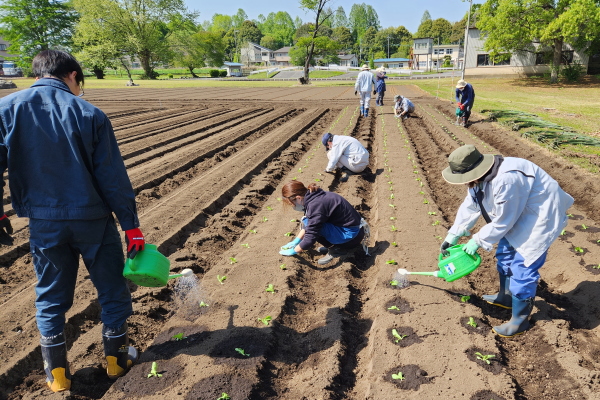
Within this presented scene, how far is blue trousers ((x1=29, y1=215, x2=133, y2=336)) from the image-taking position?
2.62 m

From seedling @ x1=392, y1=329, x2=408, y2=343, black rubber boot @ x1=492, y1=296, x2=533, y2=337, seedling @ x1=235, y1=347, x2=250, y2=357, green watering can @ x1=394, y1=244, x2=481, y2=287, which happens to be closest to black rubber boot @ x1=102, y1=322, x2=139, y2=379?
seedling @ x1=235, y1=347, x2=250, y2=357

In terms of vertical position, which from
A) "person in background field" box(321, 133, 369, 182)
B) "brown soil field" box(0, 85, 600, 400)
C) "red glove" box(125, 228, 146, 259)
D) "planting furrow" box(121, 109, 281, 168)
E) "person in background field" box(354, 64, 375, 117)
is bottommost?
"brown soil field" box(0, 85, 600, 400)

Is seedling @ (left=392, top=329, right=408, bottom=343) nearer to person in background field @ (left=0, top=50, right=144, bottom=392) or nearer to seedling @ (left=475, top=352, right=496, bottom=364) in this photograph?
seedling @ (left=475, top=352, right=496, bottom=364)

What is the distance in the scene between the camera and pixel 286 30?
137875 millimetres

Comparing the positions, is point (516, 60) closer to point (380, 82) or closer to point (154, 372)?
point (380, 82)

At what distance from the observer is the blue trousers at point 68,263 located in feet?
8.60

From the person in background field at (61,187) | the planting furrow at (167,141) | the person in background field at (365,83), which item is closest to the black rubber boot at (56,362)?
the person in background field at (61,187)

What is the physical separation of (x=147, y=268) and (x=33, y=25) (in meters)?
62.7

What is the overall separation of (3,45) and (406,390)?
95.0 m

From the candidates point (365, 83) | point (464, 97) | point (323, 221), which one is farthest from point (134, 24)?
point (323, 221)

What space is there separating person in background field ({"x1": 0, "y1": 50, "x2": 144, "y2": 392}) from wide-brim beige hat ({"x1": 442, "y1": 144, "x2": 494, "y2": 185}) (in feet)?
8.39

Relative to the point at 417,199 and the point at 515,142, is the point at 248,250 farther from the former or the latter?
the point at 515,142

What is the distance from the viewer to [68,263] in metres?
2.77

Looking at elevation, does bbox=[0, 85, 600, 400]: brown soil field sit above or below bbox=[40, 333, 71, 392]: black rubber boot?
below
